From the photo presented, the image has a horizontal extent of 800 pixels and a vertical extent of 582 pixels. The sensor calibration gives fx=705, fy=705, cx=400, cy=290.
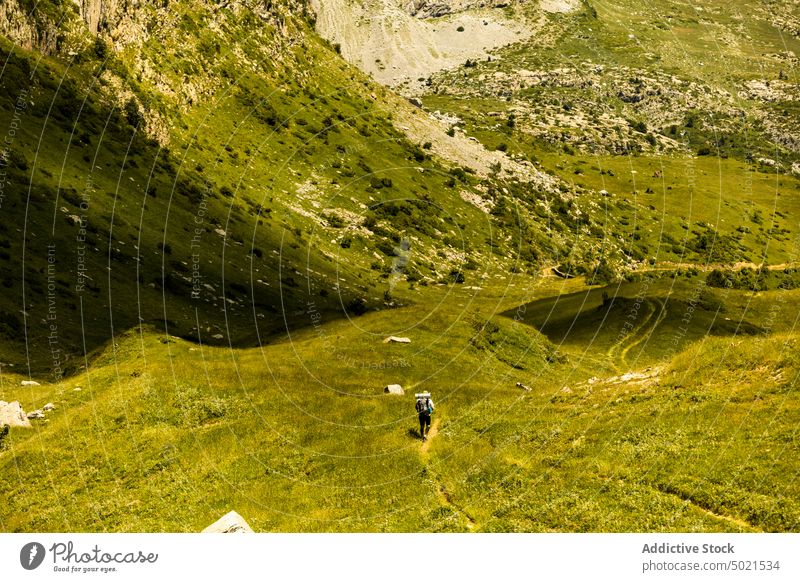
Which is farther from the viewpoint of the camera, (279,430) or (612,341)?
(612,341)

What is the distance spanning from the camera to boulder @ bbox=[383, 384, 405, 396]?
46.7m

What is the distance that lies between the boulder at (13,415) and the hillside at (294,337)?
1036 mm

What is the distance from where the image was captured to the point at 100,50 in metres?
118

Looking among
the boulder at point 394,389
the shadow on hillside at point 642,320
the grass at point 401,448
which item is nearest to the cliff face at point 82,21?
the grass at point 401,448

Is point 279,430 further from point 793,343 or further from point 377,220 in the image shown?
point 377,220

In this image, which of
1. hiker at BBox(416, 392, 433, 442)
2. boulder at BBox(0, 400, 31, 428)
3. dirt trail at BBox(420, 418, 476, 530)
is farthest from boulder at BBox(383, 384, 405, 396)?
boulder at BBox(0, 400, 31, 428)

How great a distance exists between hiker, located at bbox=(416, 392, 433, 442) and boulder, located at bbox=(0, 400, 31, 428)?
25.0 meters

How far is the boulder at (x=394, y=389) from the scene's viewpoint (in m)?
46.7

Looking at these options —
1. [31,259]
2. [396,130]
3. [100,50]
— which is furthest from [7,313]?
[396,130]

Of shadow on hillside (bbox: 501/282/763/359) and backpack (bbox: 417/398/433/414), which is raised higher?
backpack (bbox: 417/398/433/414)

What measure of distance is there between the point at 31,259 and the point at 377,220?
86951 millimetres

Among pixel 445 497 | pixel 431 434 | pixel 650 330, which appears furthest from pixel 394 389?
pixel 650 330

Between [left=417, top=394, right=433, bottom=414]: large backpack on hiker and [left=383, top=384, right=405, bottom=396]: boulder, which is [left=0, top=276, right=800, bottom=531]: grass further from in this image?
[left=417, top=394, right=433, bottom=414]: large backpack on hiker

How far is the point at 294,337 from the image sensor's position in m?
71.7
